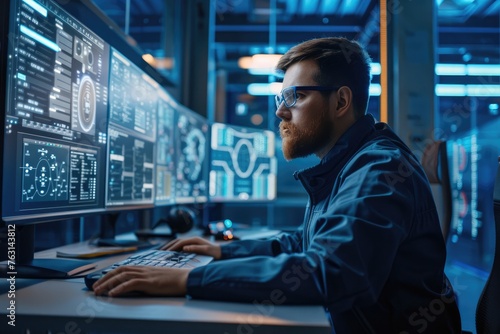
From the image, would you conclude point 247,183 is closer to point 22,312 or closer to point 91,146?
point 91,146

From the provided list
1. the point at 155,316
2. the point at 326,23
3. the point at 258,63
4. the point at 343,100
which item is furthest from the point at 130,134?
the point at 326,23

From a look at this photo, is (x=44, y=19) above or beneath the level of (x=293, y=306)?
above

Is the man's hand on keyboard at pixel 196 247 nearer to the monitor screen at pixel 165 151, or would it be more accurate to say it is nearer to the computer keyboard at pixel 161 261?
the computer keyboard at pixel 161 261

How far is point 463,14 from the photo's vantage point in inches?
168

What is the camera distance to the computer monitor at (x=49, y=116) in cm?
86

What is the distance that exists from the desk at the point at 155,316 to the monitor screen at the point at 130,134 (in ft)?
2.10

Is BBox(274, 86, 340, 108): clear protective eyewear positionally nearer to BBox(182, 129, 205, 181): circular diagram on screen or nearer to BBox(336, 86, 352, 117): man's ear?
BBox(336, 86, 352, 117): man's ear

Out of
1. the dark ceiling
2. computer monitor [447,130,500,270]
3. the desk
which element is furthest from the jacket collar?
the dark ceiling

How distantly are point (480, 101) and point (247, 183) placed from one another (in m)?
3.07

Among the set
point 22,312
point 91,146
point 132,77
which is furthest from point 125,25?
point 22,312

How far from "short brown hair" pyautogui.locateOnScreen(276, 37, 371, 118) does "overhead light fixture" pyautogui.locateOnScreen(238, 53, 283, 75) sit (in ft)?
10.3

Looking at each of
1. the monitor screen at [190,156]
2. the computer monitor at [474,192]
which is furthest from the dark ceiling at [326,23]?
the monitor screen at [190,156]

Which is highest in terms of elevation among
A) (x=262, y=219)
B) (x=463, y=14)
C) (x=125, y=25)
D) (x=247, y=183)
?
(x=463, y=14)

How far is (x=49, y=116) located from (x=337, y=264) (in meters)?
0.75
